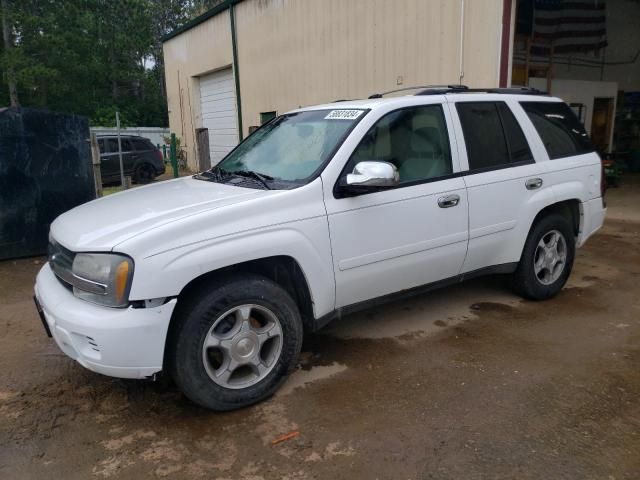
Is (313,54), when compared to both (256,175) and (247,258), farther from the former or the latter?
(247,258)

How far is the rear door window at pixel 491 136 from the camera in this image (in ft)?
13.3

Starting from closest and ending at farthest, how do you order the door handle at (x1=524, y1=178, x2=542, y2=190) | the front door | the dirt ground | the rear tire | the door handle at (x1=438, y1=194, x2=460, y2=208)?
the dirt ground, the front door, the door handle at (x1=438, y1=194, x2=460, y2=208), the door handle at (x1=524, y1=178, x2=542, y2=190), the rear tire

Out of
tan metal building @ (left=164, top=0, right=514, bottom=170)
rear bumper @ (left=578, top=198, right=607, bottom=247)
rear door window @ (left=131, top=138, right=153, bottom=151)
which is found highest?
tan metal building @ (left=164, top=0, right=514, bottom=170)

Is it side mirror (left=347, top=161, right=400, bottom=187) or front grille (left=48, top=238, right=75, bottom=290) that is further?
side mirror (left=347, top=161, right=400, bottom=187)

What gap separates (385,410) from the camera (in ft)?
10.1

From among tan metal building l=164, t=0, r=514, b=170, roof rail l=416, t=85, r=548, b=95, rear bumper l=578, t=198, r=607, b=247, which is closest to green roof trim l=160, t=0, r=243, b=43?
tan metal building l=164, t=0, r=514, b=170

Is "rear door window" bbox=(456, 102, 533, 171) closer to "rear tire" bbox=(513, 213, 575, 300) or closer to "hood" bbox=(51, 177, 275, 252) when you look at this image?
"rear tire" bbox=(513, 213, 575, 300)

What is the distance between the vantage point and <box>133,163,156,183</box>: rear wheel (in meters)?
15.7

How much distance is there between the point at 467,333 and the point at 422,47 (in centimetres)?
596

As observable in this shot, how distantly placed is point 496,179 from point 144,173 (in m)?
13.8

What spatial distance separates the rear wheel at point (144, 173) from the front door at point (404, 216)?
526 inches

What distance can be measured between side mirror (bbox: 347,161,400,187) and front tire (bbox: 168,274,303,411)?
0.82 m

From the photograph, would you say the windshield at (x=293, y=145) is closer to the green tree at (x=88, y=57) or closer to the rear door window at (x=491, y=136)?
the rear door window at (x=491, y=136)

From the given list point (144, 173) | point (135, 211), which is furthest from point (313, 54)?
point (135, 211)
